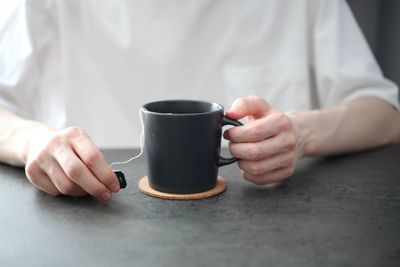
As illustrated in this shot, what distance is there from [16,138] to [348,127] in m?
0.66

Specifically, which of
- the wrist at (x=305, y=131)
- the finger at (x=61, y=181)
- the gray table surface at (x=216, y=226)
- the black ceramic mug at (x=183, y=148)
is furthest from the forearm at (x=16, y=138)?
the wrist at (x=305, y=131)

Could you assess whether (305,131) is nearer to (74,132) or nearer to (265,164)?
(265,164)

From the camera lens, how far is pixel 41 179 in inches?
27.8

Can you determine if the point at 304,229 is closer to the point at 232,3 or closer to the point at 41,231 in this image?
the point at 41,231

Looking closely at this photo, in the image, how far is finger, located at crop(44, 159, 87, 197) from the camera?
2.23 ft

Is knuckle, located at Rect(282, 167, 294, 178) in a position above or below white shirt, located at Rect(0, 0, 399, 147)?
below

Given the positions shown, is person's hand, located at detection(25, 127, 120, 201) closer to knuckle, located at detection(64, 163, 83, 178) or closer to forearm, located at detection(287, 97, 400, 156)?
knuckle, located at detection(64, 163, 83, 178)

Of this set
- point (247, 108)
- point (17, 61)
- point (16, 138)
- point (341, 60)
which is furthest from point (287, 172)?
point (17, 61)

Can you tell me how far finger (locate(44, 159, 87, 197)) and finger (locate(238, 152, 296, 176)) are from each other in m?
0.25

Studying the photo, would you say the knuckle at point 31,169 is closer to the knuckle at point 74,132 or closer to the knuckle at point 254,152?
the knuckle at point 74,132

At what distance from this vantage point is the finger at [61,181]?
68 centimetres

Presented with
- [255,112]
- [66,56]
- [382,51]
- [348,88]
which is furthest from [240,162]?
[382,51]

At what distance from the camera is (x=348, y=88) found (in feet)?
4.04

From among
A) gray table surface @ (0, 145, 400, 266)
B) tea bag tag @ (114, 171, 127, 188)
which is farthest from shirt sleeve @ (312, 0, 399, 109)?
tea bag tag @ (114, 171, 127, 188)
